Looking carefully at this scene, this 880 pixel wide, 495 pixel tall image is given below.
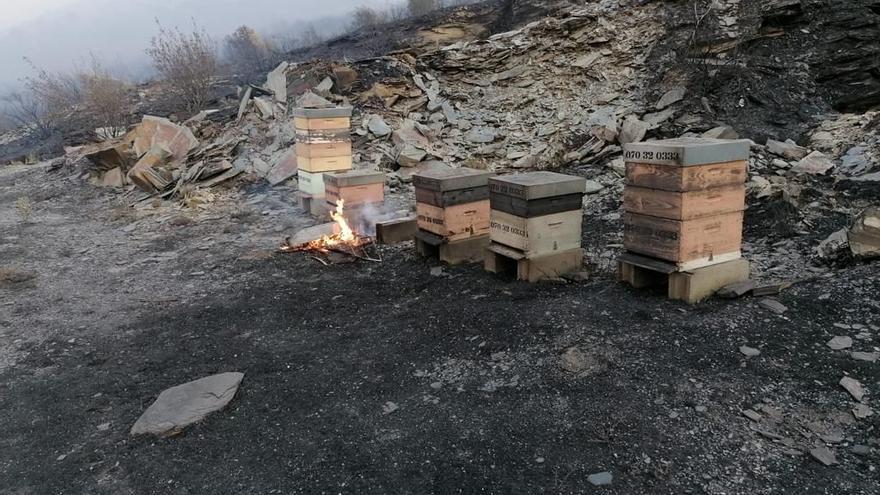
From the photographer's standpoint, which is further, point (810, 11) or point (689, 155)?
point (810, 11)

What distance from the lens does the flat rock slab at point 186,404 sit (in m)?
3.17

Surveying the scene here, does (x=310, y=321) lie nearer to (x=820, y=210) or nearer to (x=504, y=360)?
(x=504, y=360)

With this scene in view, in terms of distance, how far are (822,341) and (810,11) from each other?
7.48 meters

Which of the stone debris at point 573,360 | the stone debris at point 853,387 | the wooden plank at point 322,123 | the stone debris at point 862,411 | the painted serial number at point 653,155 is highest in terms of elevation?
the wooden plank at point 322,123

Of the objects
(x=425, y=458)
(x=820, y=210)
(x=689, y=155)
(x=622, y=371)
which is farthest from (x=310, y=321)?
(x=820, y=210)

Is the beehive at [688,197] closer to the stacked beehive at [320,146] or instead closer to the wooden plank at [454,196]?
the wooden plank at [454,196]

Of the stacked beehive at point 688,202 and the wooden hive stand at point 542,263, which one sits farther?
the wooden hive stand at point 542,263

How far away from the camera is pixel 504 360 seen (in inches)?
141

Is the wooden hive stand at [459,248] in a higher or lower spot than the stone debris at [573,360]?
higher

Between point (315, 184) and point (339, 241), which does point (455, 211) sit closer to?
point (339, 241)

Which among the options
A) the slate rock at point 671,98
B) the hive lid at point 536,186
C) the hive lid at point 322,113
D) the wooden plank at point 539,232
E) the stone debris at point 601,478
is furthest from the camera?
the slate rock at point 671,98

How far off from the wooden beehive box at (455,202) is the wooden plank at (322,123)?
2.69 meters

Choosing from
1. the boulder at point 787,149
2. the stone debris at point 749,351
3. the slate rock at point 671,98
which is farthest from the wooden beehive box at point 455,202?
the slate rock at point 671,98

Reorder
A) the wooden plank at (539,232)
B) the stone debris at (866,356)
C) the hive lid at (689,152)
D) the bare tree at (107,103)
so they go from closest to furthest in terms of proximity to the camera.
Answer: the stone debris at (866,356) < the hive lid at (689,152) < the wooden plank at (539,232) < the bare tree at (107,103)
